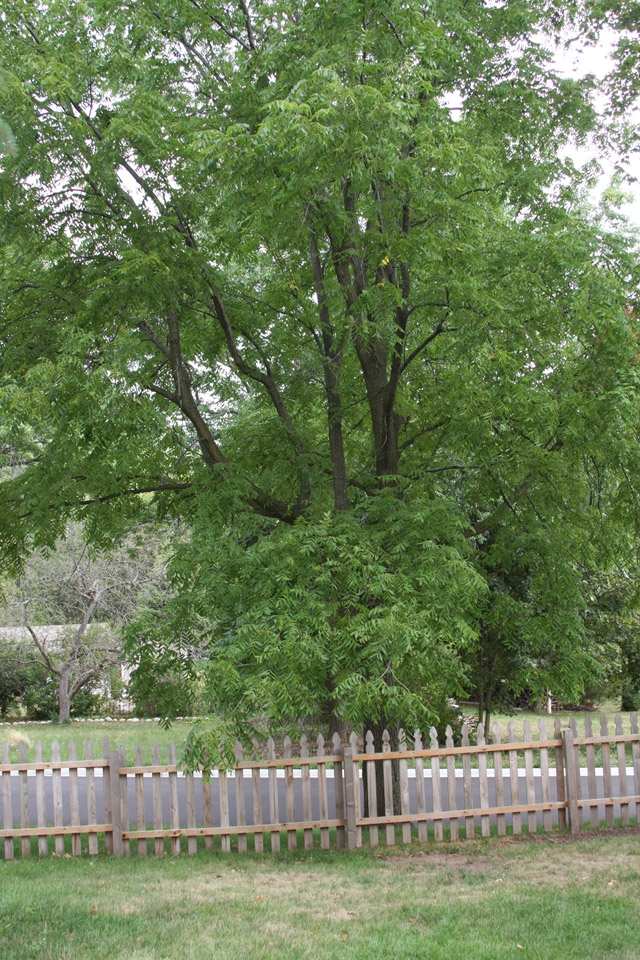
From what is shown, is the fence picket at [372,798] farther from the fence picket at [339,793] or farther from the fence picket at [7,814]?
the fence picket at [7,814]

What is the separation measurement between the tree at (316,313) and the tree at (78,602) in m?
13.1

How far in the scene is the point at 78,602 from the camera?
2380 cm

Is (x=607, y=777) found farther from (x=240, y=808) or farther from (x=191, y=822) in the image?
(x=191, y=822)

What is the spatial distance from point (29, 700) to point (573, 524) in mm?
20520

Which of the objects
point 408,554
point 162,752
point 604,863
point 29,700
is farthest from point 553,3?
point 29,700

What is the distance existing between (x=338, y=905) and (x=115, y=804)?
122 inches

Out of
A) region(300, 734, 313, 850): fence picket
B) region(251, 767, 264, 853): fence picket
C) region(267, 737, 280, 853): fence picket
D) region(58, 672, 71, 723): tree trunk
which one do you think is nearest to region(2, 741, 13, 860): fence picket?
region(251, 767, 264, 853): fence picket

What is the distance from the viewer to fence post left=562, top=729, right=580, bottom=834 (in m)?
9.34

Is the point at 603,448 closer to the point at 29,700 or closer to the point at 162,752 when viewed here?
the point at 162,752

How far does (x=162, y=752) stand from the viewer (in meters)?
19.1

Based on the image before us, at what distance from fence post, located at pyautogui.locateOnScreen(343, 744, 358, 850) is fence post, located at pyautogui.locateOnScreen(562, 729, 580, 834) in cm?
246

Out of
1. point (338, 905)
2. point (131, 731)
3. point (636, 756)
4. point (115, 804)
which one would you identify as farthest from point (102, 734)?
point (338, 905)

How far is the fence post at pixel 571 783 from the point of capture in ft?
30.6

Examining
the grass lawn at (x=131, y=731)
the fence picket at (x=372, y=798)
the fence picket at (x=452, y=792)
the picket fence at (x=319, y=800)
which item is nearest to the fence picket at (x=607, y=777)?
the picket fence at (x=319, y=800)
